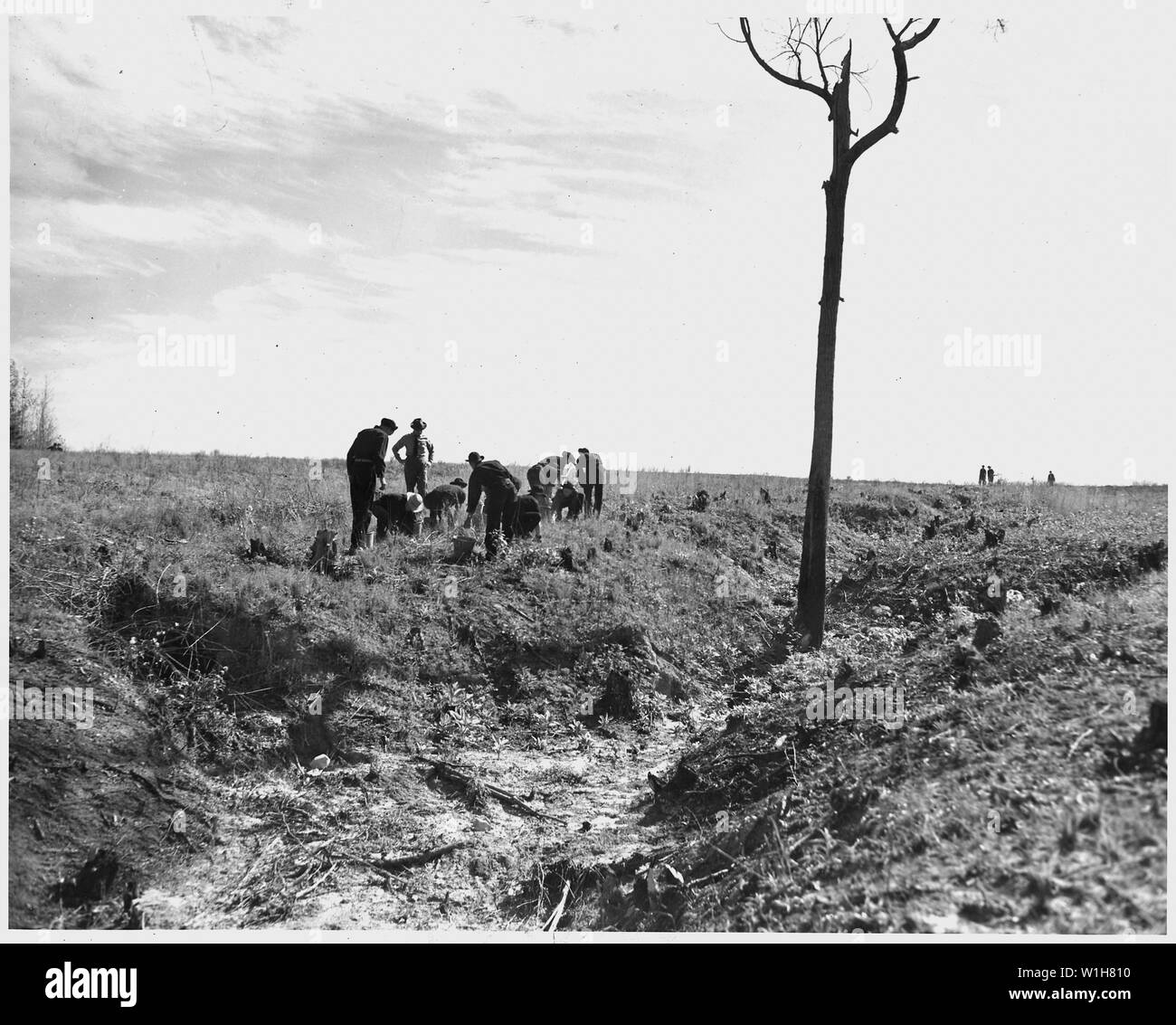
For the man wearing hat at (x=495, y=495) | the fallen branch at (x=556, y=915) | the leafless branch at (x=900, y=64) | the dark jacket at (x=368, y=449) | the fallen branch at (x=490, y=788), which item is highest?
the leafless branch at (x=900, y=64)

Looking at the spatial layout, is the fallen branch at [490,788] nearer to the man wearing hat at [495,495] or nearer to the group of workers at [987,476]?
the man wearing hat at [495,495]

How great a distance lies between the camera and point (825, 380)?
47.7 ft

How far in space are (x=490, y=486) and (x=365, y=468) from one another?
2.12 meters

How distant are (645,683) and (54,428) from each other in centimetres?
3769

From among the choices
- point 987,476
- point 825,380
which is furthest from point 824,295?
point 987,476

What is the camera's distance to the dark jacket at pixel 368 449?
1329 cm

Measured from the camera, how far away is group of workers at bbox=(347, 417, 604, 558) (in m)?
13.4

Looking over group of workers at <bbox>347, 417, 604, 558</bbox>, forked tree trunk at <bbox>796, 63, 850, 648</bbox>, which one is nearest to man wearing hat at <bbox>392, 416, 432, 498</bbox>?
group of workers at <bbox>347, 417, 604, 558</bbox>

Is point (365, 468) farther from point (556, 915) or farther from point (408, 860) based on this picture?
point (556, 915)

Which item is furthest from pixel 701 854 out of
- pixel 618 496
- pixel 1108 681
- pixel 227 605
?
pixel 618 496

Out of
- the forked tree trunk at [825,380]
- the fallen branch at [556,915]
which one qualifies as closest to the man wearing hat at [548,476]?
the forked tree trunk at [825,380]

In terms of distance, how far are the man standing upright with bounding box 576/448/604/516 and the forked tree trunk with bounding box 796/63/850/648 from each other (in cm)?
569

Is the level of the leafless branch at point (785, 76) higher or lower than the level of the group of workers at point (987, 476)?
higher
